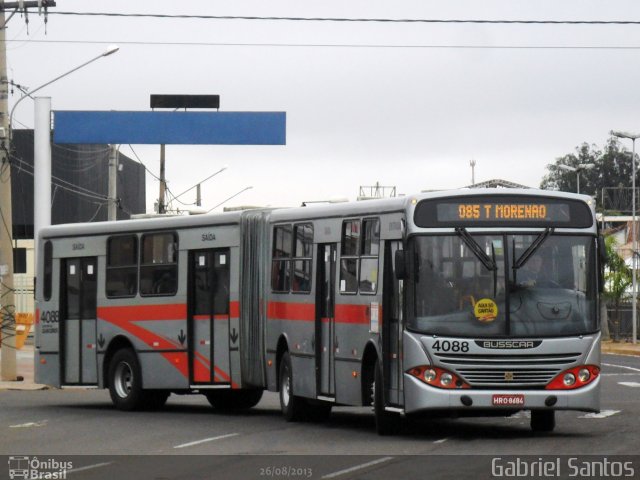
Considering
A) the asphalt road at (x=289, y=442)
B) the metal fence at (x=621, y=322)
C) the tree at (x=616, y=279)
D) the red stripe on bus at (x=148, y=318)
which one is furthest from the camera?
the metal fence at (x=621, y=322)

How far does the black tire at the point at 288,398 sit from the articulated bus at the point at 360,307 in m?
0.03

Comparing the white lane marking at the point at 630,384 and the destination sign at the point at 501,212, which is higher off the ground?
the destination sign at the point at 501,212

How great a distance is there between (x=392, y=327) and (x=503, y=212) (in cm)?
184

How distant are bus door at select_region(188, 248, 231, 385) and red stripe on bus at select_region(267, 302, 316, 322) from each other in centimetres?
132

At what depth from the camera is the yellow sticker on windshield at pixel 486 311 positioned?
17391mm

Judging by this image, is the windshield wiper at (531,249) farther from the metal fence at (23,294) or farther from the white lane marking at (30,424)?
the metal fence at (23,294)

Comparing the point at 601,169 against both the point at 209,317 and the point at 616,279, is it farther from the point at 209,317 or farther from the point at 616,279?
the point at 209,317

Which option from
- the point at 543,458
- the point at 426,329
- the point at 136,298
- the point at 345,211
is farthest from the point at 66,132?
the point at 543,458

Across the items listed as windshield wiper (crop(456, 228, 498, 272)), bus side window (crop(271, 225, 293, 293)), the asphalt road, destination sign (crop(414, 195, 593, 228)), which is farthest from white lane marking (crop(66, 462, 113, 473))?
bus side window (crop(271, 225, 293, 293))

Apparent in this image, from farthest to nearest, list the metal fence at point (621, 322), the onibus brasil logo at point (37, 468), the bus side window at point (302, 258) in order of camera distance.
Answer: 1. the metal fence at point (621, 322)
2. the bus side window at point (302, 258)
3. the onibus brasil logo at point (37, 468)

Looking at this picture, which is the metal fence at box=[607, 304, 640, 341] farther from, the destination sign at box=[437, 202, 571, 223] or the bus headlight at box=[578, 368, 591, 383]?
the bus headlight at box=[578, 368, 591, 383]

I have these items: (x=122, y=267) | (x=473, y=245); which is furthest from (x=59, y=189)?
(x=473, y=245)

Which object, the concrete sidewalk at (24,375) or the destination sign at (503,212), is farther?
the concrete sidewalk at (24,375)

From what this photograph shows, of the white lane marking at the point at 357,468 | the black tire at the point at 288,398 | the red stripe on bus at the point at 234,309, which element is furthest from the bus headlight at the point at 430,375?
the red stripe on bus at the point at 234,309
